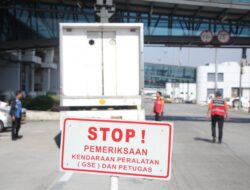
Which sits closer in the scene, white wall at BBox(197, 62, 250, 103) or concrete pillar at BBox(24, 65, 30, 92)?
concrete pillar at BBox(24, 65, 30, 92)

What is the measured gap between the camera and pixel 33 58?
1967 inches

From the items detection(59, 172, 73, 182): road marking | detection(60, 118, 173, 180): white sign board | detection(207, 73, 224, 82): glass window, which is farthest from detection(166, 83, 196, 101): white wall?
detection(60, 118, 173, 180): white sign board

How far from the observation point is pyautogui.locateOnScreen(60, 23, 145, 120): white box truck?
11906 millimetres

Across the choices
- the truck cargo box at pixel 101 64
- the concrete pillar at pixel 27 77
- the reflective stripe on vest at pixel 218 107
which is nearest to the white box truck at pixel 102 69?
the truck cargo box at pixel 101 64

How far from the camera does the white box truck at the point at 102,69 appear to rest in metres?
11.9

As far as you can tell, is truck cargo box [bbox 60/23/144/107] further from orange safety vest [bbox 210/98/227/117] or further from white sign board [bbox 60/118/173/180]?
white sign board [bbox 60/118/173/180]

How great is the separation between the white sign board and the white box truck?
327 inches

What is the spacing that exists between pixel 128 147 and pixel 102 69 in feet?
28.7

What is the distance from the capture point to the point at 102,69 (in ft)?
39.8

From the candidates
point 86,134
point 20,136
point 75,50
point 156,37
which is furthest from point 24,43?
point 86,134

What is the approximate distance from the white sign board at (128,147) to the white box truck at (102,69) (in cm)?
830

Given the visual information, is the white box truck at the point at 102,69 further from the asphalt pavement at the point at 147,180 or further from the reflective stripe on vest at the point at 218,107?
the reflective stripe on vest at the point at 218,107

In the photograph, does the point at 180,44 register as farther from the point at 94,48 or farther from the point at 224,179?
the point at 224,179

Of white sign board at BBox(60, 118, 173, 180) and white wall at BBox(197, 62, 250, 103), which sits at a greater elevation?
white wall at BBox(197, 62, 250, 103)
